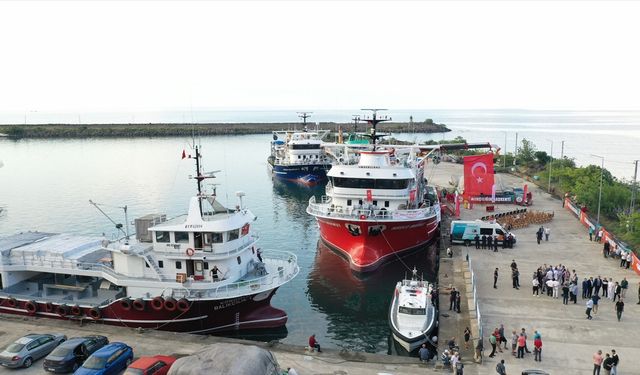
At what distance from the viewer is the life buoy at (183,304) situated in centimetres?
2303

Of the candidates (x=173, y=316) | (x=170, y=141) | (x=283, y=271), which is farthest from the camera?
(x=170, y=141)

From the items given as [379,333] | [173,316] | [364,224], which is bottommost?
[379,333]

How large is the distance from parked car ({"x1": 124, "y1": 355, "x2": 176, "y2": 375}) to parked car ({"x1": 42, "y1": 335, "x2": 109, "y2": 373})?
311 cm

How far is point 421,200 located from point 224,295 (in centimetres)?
2358

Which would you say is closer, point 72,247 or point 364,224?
point 72,247

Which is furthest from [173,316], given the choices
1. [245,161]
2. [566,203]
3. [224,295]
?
[245,161]

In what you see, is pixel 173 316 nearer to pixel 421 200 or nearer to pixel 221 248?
pixel 221 248

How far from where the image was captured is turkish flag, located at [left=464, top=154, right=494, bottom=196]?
153 feet

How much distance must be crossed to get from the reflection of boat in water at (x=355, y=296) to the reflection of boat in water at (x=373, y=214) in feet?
3.17

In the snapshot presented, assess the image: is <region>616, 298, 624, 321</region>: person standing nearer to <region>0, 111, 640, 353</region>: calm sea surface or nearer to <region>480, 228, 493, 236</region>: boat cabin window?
<region>0, 111, 640, 353</region>: calm sea surface

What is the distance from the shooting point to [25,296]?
81.8ft

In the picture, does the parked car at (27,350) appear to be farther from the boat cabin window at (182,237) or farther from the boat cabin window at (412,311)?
the boat cabin window at (412,311)

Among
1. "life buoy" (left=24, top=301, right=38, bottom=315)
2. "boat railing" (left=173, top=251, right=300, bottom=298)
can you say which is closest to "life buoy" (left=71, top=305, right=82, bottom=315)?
"life buoy" (left=24, top=301, right=38, bottom=315)

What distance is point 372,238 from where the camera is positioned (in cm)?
3441
